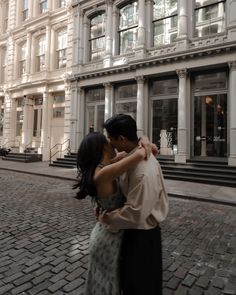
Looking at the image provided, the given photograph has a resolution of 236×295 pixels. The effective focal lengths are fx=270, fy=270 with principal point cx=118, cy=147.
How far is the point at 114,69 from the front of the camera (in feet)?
50.1

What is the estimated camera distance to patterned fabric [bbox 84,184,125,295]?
1.86 metres

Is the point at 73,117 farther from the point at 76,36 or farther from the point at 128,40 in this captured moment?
the point at 128,40

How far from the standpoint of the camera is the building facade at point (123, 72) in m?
12.5

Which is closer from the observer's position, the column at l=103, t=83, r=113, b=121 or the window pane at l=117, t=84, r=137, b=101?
the window pane at l=117, t=84, r=137, b=101

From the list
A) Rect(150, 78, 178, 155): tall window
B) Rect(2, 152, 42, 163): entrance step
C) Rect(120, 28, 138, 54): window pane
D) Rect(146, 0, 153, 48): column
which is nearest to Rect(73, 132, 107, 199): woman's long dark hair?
Rect(150, 78, 178, 155): tall window

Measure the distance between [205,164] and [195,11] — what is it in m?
7.56

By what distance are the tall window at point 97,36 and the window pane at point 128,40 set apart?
143 cm

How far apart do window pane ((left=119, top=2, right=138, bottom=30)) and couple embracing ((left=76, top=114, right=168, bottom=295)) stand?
15297mm

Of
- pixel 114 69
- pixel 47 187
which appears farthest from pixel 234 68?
pixel 47 187

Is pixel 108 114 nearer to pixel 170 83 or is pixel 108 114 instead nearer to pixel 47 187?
pixel 170 83

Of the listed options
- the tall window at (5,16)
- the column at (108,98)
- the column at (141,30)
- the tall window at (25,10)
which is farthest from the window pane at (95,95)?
the tall window at (5,16)

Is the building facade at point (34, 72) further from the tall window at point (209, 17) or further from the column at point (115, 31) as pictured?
the tall window at point (209, 17)

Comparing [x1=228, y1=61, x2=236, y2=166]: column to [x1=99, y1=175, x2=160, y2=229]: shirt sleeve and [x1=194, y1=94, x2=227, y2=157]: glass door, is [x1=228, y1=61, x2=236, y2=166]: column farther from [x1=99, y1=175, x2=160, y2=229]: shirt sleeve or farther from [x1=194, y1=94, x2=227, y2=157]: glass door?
[x1=99, y1=175, x2=160, y2=229]: shirt sleeve

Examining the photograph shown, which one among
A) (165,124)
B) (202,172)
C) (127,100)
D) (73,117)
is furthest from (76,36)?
(202,172)
